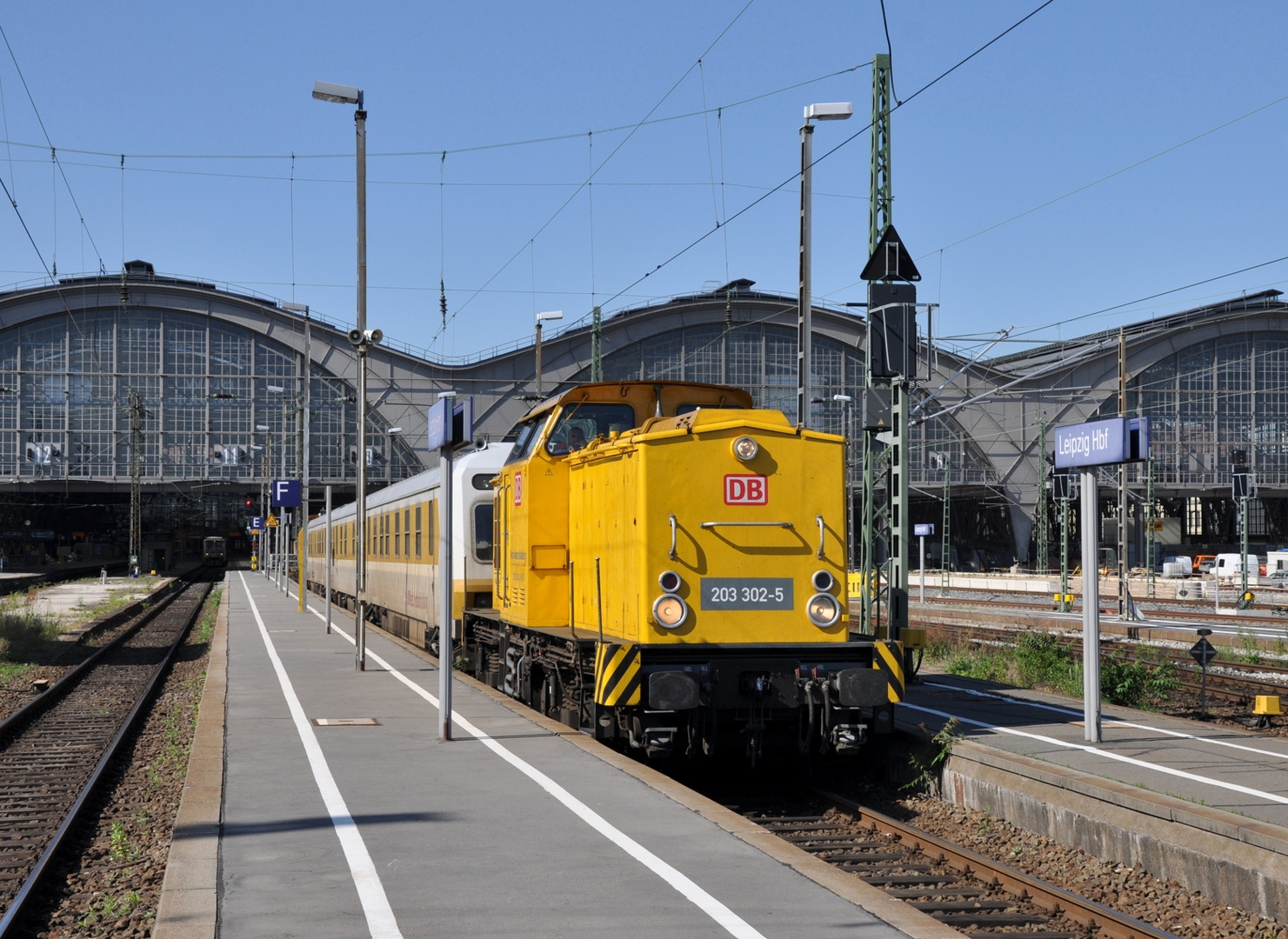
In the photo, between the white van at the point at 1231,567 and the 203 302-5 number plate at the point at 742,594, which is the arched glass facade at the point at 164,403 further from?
the 203 302-5 number plate at the point at 742,594

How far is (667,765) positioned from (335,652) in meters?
12.1

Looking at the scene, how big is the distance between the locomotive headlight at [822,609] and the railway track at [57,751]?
6.33m

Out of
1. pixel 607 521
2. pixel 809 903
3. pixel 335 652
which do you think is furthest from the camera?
pixel 335 652

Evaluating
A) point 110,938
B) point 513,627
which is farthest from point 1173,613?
point 110,938

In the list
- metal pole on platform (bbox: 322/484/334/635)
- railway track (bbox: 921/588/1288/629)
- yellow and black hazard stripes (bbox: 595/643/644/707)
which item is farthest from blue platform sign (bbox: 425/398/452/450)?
railway track (bbox: 921/588/1288/629)

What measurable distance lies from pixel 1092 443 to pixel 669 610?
458 centimetres

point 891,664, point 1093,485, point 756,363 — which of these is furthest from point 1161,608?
point 756,363

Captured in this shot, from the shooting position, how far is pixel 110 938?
22.7 feet

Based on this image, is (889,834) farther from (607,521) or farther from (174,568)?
(174,568)

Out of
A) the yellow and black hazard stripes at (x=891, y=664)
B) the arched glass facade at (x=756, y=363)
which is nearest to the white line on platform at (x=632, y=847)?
the yellow and black hazard stripes at (x=891, y=664)

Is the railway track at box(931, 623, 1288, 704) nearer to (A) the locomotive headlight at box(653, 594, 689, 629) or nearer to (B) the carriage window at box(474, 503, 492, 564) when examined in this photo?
(B) the carriage window at box(474, 503, 492, 564)

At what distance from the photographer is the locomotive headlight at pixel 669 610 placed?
11047 millimetres

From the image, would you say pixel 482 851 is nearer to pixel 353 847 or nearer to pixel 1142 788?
pixel 353 847

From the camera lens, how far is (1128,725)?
44.0 feet
